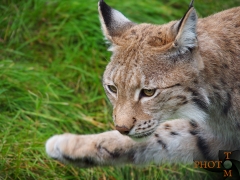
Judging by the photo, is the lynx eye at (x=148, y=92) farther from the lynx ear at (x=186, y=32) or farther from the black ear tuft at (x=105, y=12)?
the black ear tuft at (x=105, y=12)

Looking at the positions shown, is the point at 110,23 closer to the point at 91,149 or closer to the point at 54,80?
the point at 91,149

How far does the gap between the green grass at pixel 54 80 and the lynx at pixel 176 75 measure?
113 cm

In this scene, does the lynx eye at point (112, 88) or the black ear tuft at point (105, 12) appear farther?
the black ear tuft at point (105, 12)

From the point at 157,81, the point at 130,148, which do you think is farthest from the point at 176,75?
the point at 130,148

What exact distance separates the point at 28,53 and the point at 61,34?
48cm

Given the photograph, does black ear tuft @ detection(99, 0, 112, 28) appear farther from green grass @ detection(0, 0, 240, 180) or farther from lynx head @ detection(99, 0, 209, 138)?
green grass @ detection(0, 0, 240, 180)

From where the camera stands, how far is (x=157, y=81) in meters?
4.23

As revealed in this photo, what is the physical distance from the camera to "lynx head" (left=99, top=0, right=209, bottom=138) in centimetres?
419

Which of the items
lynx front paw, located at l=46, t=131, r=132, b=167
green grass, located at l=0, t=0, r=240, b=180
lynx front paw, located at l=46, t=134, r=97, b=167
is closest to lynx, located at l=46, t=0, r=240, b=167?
lynx front paw, located at l=46, t=131, r=132, b=167

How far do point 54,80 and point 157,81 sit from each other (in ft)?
7.45

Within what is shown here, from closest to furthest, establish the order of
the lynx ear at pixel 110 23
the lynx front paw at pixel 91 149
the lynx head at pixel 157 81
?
the lynx head at pixel 157 81, the lynx ear at pixel 110 23, the lynx front paw at pixel 91 149

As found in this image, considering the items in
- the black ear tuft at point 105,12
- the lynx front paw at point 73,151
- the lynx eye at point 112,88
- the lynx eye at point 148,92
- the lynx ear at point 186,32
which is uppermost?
→ the black ear tuft at point 105,12

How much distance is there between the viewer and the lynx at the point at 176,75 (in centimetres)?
421

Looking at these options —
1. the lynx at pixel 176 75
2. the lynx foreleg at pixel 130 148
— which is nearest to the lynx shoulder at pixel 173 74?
the lynx at pixel 176 75
